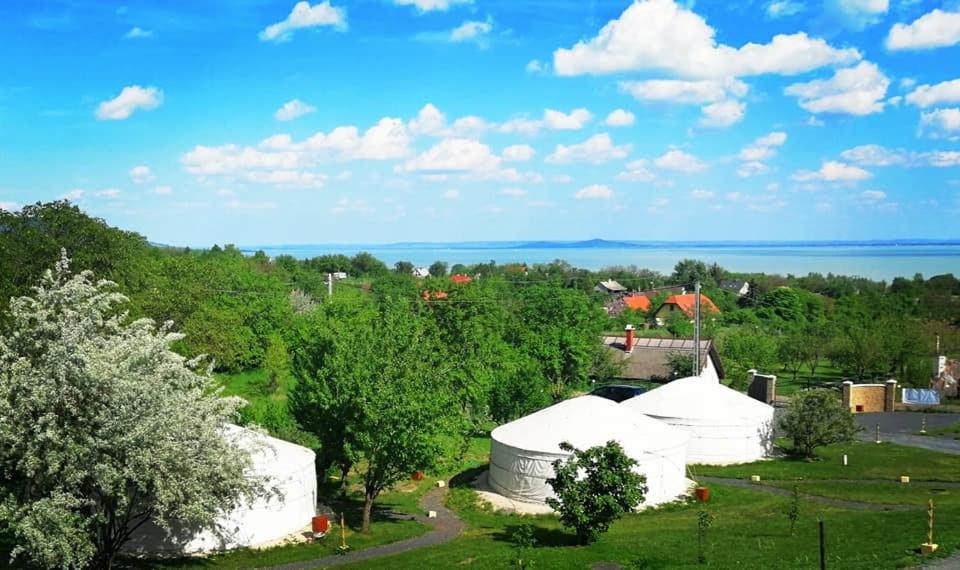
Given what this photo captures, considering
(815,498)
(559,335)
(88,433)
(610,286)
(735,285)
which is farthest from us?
(610,286)

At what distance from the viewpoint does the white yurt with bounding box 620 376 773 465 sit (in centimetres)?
3650

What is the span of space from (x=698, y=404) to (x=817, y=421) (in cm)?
533

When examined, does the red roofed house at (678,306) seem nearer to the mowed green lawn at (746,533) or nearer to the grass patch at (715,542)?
the mowed green lawn at (746,533)

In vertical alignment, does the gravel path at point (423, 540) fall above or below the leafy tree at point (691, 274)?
below

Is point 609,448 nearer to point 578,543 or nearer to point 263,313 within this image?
point 578,543

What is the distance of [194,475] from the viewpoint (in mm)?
17719

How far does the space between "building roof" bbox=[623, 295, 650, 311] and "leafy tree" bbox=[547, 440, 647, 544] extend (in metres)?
90.0

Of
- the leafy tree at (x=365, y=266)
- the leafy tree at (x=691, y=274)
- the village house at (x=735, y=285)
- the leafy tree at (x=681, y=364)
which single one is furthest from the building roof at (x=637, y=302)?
the leafy tree at (x=365, y=266)

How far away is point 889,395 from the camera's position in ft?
164

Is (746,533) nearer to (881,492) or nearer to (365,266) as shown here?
(881,492)

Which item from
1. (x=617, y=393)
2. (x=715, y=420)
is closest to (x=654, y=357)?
(x=617, y=393)

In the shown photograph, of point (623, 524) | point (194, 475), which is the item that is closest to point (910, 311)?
point (623, 524)

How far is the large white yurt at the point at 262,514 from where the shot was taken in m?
21.8

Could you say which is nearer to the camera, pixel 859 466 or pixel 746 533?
pixel 746 533
